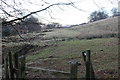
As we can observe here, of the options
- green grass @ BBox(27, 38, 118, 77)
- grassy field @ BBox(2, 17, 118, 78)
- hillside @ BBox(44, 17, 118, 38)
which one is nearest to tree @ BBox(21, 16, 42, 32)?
grassy field @ BBox(2, 17, 118, 78)

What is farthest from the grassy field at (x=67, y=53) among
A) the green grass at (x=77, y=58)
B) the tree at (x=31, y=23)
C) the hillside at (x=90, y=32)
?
the tree at (x=31, y=23)

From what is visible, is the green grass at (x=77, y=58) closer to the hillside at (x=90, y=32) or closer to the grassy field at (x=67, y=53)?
the grassy field at (x=67, y=53)

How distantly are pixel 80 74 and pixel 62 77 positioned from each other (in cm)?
432

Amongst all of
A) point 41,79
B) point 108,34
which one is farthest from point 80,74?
point 108,34

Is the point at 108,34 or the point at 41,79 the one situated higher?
the point at 108,34

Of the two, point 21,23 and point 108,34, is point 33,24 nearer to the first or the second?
point 21,23

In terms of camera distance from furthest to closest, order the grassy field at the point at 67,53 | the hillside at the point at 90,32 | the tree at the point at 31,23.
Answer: the hillside at the point at 90,32
the grassy field at the point at 67,53
the tree at the point at 31,23

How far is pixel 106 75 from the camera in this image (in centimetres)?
933

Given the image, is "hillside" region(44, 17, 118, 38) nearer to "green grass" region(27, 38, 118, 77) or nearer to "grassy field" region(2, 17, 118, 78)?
"grassy field" region(2, 17, 118, 78)

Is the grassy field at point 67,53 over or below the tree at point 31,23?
below

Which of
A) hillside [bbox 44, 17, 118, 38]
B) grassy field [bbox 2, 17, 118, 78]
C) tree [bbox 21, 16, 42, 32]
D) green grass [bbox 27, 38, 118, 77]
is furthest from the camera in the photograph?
hillside [bbox 44, 17, 118, 38]

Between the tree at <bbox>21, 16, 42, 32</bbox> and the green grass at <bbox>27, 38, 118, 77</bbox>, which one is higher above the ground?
the tree at <bbox>21, 16, 42, 32</bbox>

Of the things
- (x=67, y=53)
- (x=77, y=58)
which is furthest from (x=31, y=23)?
(x=67, y=53)

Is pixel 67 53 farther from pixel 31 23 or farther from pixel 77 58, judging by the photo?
pixel 31 23
